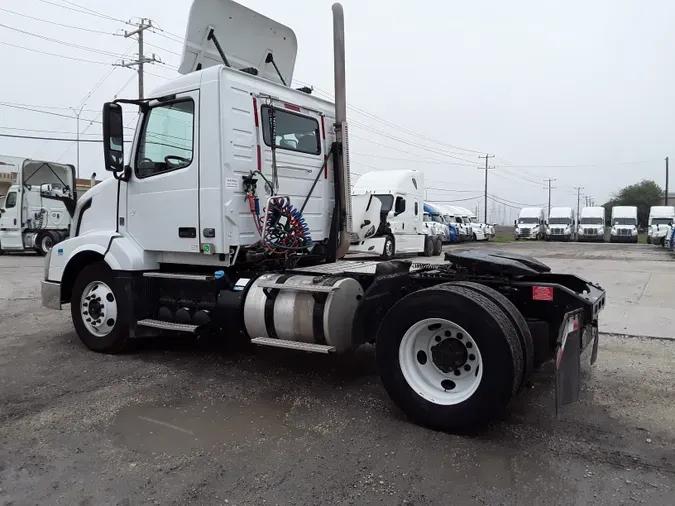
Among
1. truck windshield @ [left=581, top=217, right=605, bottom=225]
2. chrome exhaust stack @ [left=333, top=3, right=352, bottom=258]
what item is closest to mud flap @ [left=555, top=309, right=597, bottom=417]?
chrome exhaust stack @ [left=333, top=3, right=352, bottom=258]

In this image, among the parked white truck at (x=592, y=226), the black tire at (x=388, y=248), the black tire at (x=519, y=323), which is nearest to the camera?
the black tire at (x=519, y=323)

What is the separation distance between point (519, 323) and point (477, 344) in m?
0.37

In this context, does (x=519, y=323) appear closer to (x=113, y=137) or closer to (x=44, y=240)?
(x=113, y=137)

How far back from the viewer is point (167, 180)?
5594mm

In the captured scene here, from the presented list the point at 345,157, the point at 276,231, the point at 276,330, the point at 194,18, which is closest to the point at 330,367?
the point at 276,330

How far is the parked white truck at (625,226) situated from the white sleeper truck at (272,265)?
4160 centimetres

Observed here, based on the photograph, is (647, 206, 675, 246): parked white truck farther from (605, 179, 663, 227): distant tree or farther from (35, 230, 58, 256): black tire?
(605, 179, 663, 227): distant tree

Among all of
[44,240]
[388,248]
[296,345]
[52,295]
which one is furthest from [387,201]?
[296,345]

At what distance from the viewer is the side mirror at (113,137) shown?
5.39 metres

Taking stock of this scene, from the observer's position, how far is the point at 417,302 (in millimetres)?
3928

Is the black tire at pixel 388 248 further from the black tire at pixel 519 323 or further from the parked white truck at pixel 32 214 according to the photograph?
the black tire at pixel 519 323

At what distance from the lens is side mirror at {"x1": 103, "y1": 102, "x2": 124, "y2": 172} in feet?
17.7

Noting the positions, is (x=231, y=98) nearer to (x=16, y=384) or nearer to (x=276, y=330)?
(x=276, y=330)

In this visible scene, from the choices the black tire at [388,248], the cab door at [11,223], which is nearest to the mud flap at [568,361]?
the black tire at [388,248]
